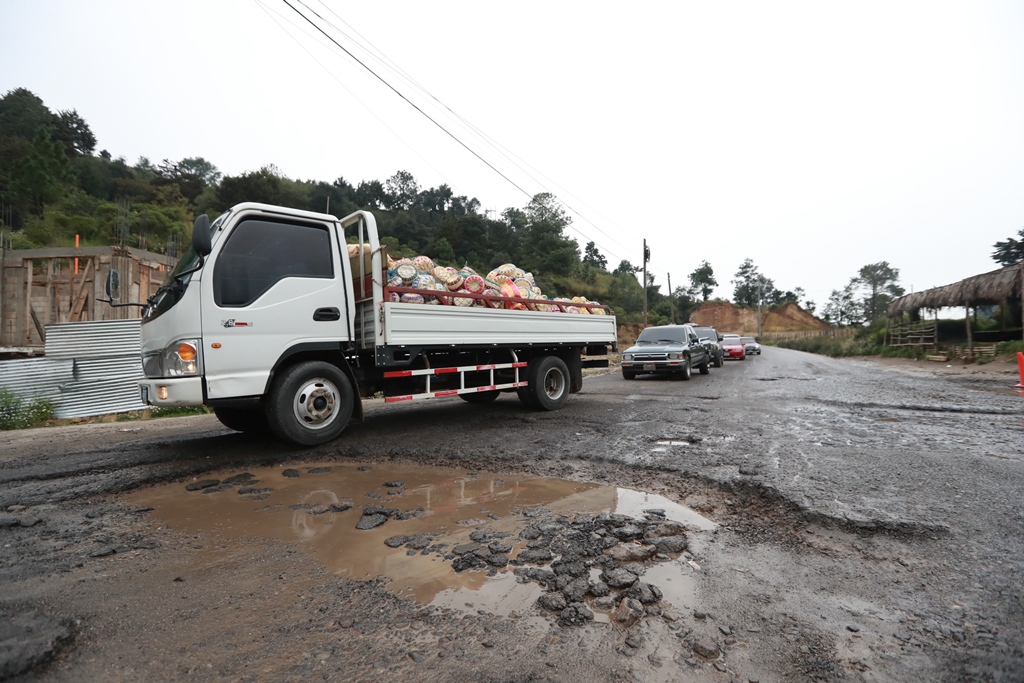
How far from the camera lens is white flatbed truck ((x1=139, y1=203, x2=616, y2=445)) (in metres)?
4.81

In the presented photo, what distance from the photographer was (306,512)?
11.8ft

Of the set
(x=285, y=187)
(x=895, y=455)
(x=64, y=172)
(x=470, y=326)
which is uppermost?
(x=285, y=187)

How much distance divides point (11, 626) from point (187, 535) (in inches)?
42.2

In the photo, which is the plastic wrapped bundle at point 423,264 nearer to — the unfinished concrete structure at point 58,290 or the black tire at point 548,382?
the black tire at point 548,382

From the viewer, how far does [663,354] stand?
14.4 metres

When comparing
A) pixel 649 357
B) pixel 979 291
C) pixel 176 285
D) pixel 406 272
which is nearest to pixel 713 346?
pixel 649 357

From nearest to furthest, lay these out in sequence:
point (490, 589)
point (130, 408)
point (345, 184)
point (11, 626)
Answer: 1. point (11, 626)
2. point (490, 589)
3. point (130, 408)
4. point (345, 184)

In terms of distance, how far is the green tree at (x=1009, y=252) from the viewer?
3155 cm

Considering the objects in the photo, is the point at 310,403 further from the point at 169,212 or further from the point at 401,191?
the point at 401,191

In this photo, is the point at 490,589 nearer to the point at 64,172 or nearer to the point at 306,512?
the point at 306,512

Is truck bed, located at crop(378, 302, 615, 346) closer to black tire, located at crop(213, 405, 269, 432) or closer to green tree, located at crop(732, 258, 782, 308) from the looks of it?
black tire, located at crop(213, 405, 269, 432)

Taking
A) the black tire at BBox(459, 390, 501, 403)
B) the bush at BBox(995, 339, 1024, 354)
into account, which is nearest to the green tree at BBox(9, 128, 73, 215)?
the black tire at BBox(459, 390, 501, 403)

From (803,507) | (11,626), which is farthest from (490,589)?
(803,507)

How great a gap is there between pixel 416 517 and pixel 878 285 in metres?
90.3
